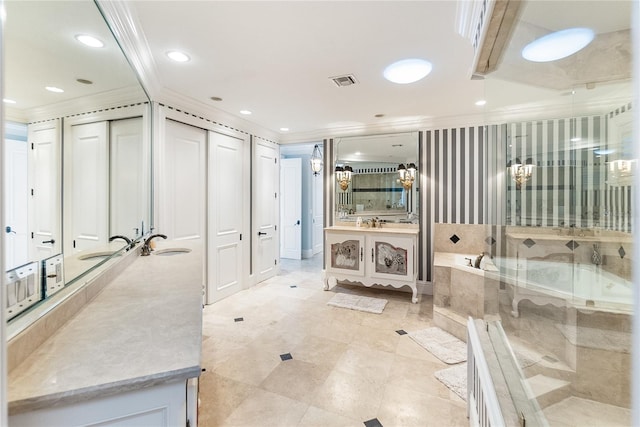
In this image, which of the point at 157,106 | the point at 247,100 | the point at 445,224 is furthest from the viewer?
the point at 445,224

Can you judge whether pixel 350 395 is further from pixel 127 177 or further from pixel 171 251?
pixel 127 177

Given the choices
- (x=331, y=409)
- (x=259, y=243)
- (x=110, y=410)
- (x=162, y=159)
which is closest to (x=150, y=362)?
(x=110, y=410)

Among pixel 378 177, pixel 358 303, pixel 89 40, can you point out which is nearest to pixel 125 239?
pixel 89 40

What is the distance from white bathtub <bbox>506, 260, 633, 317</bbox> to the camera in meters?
1.83

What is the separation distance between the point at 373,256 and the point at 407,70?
2.38 meters

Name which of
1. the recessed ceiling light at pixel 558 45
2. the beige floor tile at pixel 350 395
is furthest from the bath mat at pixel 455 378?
the recessed ceiling light at pixel 558 45

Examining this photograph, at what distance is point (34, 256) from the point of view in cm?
89

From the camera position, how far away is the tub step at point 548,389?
1.22 meters

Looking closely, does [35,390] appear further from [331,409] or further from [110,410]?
[331,409]

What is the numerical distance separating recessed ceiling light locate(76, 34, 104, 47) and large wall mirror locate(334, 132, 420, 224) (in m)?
3.42

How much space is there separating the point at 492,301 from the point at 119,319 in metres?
2.25

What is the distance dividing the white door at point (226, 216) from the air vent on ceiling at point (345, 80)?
182cm

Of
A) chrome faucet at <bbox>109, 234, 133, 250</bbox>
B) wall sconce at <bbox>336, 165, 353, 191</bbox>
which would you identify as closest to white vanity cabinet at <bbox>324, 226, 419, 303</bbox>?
wall sconce at <bbox>336, 165, 353, 191</bbox>

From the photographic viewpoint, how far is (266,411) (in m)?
1.81
